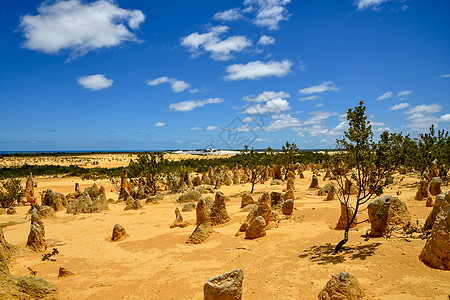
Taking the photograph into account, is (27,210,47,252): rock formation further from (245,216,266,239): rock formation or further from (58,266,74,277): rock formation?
(245,216,266,239): rock formation

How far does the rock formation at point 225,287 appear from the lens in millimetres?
5039

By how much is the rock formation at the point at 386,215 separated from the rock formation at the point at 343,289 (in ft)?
10.3

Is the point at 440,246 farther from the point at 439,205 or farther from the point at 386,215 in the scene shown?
the point at 386,215

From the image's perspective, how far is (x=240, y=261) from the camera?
7.94 metres

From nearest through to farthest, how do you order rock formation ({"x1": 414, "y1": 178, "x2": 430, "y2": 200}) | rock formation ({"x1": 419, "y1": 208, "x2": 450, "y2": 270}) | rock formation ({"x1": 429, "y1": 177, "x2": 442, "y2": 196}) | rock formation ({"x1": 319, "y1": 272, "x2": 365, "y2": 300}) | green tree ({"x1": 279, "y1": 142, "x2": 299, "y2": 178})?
rock formation ({"x1": 319, "y1": 272, "x2": 365, "y2": 300}) → rock formation ({"x1": 419, "y1": 208, "x2": 450, "y2": 270}) → rock formation ({"x1": 414, "y1": 178, "x2": 430, "y2": 200}) → rock formation ({"x1": 429, "y1": 177, "x2": 442, "y2": 196}) → green tree ({"x1": 279, "y1": 142, "x2": 299, "y2": 178})

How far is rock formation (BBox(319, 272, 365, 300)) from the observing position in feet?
16.2

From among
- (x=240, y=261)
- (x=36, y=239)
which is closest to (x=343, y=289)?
(x=240, y=261)

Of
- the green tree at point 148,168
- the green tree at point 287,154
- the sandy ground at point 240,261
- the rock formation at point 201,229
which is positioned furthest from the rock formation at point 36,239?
the green tree at point 287,154

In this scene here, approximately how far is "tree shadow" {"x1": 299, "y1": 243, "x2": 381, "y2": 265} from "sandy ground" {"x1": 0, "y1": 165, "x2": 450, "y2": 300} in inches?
0.9

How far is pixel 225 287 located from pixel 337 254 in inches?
143

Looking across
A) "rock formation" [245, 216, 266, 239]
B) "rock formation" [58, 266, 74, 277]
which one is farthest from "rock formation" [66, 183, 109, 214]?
"rock formation" [245, 216, 266, 239]

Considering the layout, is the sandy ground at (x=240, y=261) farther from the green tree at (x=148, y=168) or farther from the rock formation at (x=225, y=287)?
the green tree at (x=148, y=168)

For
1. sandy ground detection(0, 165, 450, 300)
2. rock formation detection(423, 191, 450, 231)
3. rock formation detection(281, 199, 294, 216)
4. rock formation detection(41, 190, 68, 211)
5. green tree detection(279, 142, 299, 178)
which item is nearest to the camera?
sandy ground detection(0, 165, 450, 300)

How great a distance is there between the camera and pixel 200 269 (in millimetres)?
7754
